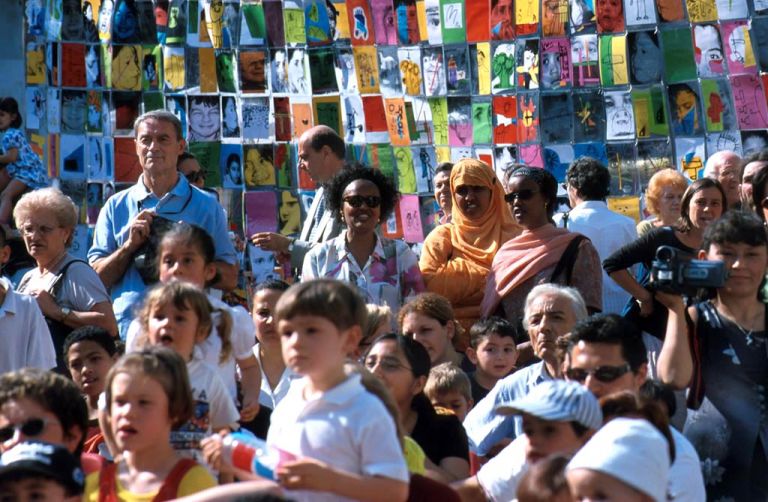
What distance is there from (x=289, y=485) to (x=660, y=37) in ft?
20.9

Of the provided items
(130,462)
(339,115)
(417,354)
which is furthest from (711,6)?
(130,462)

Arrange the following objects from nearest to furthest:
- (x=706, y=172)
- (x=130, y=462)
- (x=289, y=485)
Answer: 1. (x=289, y=485)
2. (x=130, y=462)
3. (x=706, y=172)

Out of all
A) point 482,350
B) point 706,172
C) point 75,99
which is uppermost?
point 75,99

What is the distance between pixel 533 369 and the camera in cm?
678

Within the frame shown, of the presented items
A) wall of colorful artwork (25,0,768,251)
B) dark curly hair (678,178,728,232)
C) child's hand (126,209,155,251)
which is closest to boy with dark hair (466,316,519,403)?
dark curly hair (678,178,728,232)

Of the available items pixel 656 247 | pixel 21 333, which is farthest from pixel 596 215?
pixel 21 333

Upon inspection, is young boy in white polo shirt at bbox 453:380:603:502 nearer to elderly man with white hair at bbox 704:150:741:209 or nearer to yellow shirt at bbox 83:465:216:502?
yellow shirt at bbox 83:465:216:502

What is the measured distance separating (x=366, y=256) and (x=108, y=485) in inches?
124

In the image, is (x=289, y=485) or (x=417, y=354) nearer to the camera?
(x=289, y=485)

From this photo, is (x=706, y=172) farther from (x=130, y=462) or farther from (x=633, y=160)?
(x=130, y=462)

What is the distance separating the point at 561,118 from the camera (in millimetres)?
10398

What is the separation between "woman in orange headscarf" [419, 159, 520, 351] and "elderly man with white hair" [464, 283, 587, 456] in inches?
45.3

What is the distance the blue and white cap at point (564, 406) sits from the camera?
189 inches

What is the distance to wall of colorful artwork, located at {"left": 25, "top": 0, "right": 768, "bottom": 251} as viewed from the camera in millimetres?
10258
